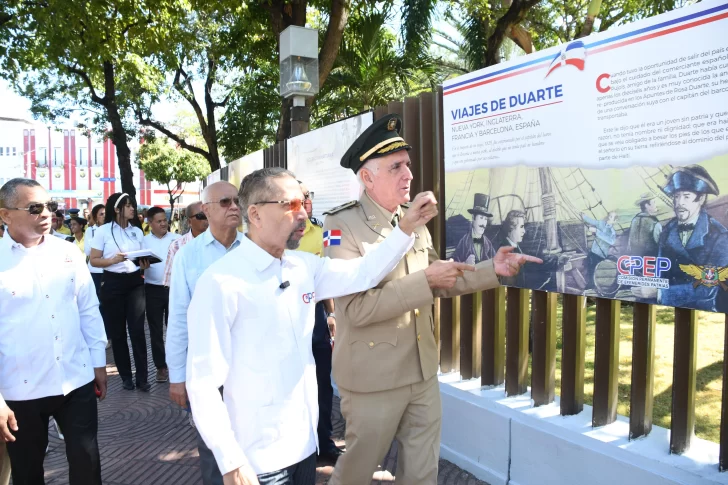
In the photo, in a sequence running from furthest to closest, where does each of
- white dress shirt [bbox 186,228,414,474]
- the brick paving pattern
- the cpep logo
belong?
the brick paving pattern < the cpep logo < white dress shirt [bbox 186,228,414,474]

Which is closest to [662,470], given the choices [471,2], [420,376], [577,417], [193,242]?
[577,417]

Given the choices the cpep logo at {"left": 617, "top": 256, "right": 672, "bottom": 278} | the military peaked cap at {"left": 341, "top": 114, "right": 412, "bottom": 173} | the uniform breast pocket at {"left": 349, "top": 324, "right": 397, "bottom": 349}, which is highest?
the military peaked cap at {"left": 341, "top": 114, "right": 412, "bottom": 173}

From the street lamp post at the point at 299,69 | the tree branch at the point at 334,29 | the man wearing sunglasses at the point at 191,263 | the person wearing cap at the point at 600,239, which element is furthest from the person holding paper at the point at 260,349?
the tree branch at the point at 334,29

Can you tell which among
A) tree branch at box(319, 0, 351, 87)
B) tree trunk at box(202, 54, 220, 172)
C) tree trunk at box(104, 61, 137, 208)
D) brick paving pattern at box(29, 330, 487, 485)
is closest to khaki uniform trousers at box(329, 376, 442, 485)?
brick paving pattern at box(29, 330, 487, 485)

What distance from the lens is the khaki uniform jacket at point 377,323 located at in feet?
8.04

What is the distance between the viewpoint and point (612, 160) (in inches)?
110

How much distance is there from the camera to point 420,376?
2.56 meters

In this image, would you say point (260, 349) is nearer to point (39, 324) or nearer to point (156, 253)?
A: point (39, 324)

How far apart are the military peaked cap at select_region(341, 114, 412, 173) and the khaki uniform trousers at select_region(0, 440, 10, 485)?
240 centimetres

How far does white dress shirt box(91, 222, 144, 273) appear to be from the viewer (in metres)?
5.99

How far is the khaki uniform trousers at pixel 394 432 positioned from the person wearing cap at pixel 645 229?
1.24 meters

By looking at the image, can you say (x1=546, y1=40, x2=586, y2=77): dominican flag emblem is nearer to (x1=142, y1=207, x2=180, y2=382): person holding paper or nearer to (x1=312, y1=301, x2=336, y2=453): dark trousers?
(x1=312, y1=301, x2=336, y2=453): dark trousers

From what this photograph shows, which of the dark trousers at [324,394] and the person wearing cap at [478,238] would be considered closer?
the person wearing cap at [478,238]

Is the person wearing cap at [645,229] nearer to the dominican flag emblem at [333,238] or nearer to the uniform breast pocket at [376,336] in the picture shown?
the uniform breast pocket at [376,336]
